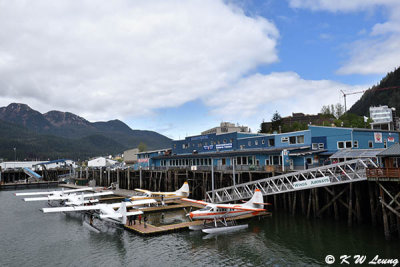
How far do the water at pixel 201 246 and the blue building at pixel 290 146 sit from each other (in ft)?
38.2

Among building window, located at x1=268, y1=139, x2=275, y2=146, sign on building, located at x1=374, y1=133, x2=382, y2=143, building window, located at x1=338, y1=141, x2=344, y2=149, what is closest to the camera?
building window, located at x1=338, y1=141, x2=344, y2=149

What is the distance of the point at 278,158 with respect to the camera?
149ft

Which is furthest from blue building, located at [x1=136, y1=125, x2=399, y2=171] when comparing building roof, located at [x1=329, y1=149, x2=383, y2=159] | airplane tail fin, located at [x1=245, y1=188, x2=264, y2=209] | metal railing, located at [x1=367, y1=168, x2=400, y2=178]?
metal railing, located at [x1=367, y1=168, x2=400, y2=178]

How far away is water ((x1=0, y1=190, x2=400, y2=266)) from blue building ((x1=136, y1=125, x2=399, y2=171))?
11.7 m

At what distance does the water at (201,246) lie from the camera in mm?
22156

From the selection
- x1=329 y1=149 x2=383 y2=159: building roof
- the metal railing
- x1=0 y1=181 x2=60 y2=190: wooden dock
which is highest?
x1=329 y1=149 x2=383 y2=159: building roof

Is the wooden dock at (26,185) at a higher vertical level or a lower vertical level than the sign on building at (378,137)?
lower

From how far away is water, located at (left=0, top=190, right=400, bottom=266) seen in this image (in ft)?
72.7

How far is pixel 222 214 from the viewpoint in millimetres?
31328

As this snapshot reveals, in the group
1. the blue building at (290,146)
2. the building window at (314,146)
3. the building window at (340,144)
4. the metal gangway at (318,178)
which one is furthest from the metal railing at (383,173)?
the building window at (314,146)

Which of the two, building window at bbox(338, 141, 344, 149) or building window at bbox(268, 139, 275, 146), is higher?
building window at bbox(268, 139, 275, 146)

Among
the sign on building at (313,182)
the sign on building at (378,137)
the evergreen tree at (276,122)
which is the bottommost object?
the sign on building at (313,182)

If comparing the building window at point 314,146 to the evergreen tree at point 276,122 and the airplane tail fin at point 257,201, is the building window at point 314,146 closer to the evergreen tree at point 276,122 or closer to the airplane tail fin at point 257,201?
the airplane tail fin at point 257,201

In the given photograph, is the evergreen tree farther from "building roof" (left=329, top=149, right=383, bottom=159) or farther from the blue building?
"building roof" (left=329, top=149, right=383, bottom=159)
